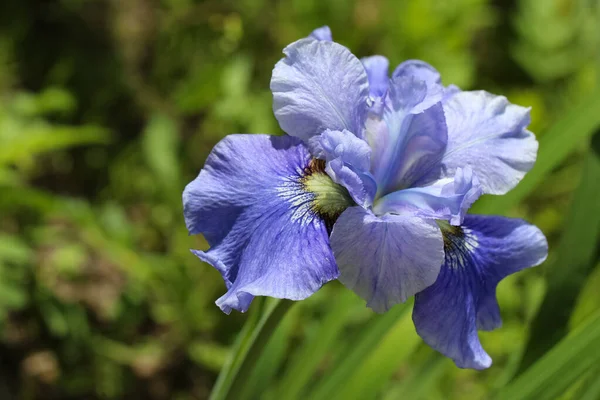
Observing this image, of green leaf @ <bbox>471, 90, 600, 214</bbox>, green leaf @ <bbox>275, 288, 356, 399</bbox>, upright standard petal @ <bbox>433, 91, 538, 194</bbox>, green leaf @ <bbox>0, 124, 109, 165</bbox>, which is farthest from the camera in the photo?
green leaf @ <bbox>0, 124, 109, 165</bbox>

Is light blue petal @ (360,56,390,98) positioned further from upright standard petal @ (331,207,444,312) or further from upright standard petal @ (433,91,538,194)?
upright standard petal @ (331,207,444,312)

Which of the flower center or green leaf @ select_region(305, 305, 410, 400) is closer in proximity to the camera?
the flower center

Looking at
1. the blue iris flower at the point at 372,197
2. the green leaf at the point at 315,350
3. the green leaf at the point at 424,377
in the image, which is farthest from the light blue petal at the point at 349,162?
the green leaf at the point at 424,377

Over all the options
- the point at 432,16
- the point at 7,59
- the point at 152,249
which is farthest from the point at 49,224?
the point at 432,16

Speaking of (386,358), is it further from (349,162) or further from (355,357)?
(349,162)

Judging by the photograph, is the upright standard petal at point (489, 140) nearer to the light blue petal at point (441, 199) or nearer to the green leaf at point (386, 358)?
the light blue petal at point (441, 199)

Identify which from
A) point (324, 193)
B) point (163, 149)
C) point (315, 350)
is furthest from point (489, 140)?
point (163, 149)

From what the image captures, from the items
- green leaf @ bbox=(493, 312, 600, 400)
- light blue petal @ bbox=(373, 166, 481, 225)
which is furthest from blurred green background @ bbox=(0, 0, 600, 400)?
light blue petal @ bbox=(373, 166, 481, 225)
